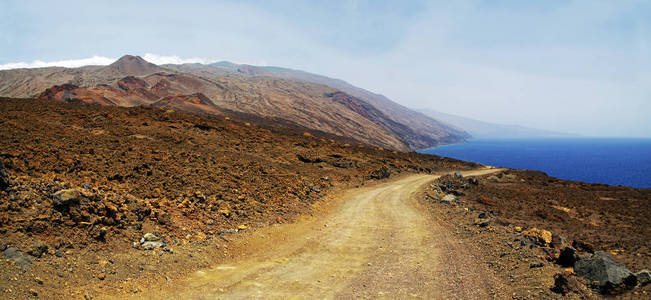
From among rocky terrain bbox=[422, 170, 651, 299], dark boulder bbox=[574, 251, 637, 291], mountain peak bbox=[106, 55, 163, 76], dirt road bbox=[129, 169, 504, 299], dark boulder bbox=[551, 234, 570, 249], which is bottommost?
dirt road bbox=[129, 169, 504, 299]

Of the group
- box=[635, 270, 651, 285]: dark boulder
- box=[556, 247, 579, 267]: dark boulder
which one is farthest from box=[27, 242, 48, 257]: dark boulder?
box=[635, 270, 651, 285]: dark boulder

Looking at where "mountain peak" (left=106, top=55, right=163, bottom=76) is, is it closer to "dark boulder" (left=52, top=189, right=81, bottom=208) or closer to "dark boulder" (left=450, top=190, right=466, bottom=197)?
"dark boulder" (left=450, top=190, right=466, bottom=197)

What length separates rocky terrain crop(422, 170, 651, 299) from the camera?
8.09 metres

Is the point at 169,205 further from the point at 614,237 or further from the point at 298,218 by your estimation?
the point at 614,237

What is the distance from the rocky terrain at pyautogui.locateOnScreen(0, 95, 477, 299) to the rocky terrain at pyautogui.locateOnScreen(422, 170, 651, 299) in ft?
30.8

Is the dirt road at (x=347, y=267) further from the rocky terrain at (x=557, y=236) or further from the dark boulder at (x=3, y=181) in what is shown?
the dark boulder at (x=3, y=181)

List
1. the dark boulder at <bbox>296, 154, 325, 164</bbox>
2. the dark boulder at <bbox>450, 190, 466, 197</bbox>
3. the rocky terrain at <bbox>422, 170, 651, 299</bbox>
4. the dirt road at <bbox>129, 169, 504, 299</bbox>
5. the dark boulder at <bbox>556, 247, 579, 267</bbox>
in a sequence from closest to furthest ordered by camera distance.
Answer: the rocky terrain at <bbox>422, 170, 651, 299</bbox>, the dirt road at <bbox>129, 169, 504, 299</bbox>, the dark boulder at <bbox>556, 247, 579, 267</bbox>, the dark boulder at <bbox>450, 190, 466, 197</bbox>, the dark boulder at <bbox>296, 154, 325, 164</bbox>

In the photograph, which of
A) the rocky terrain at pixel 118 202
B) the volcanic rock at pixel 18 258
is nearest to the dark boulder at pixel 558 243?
the rocky terrain at pixel 118 202

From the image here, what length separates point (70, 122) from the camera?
20.8 meters

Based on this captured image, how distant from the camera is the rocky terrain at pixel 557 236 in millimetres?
8086

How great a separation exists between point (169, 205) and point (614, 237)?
856 inches

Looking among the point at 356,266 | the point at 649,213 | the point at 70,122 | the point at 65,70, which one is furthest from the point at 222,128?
the point at 65,70

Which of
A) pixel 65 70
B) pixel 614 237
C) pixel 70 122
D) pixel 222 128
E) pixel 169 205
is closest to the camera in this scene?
pixel 169 205

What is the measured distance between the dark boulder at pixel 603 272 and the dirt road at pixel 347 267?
8.03 ft
